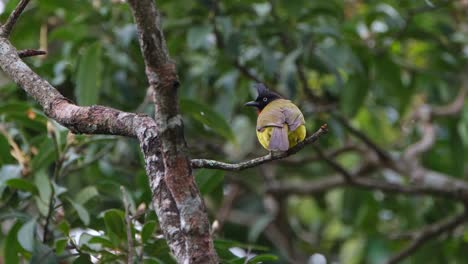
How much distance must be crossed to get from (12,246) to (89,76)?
115 centimetres

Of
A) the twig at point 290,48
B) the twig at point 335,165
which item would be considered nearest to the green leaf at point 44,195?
the twig at point 290,48

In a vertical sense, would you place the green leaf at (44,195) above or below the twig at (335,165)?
above

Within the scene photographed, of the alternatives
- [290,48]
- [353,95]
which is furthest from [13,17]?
[353,95]

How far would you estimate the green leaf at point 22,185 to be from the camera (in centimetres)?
318

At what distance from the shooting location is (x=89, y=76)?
13.3 feet

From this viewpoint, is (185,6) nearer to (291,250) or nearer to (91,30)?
(91,30)

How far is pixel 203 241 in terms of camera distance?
181cm

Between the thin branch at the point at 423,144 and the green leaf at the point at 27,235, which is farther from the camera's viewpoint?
the thin branch at the point at 423,144

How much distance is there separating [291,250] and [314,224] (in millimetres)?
1428

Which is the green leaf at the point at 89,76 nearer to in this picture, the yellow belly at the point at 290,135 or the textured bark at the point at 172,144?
the yellow belly at the point at 290,135

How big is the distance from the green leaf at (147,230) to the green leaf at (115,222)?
87 millimetres

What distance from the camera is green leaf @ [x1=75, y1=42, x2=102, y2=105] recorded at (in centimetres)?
396

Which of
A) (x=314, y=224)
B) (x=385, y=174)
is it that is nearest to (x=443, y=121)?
(x=385, y=174)

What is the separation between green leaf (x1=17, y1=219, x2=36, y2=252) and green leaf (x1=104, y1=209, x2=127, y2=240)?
0.35 m
